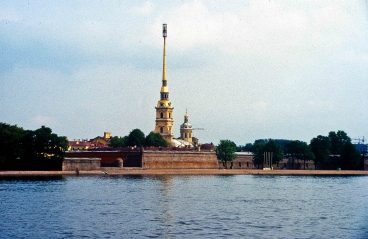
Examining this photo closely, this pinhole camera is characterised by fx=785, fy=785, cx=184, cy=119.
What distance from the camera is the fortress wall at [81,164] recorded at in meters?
73.3

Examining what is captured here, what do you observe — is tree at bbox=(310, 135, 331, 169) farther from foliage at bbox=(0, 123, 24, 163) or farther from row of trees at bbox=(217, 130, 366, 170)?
foliage at bbox=(0, 123, 24, 163)

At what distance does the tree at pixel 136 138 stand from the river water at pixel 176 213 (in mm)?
56223

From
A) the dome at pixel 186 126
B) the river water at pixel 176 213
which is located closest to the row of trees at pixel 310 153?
the dome at pixel 186 126

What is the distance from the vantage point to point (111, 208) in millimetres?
35250

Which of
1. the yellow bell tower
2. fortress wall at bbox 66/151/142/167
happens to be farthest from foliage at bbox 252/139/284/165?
fortress wall at bbox 66/151/142/167

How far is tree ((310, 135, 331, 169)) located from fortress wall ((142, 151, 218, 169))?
50.3 ft

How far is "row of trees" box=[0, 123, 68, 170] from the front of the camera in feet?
226

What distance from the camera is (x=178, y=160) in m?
92.0

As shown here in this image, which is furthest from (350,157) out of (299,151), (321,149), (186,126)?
(186,126)

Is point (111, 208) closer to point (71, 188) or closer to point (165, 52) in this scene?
point (71, 188)

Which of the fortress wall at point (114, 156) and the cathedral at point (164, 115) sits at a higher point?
the cathedral at point (164, 115)

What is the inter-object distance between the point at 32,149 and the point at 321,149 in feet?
161

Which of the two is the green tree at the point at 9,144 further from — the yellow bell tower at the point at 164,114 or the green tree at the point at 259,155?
the yellow bell tower at the point at 164,114

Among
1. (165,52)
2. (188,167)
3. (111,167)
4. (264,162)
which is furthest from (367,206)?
(165,52)
